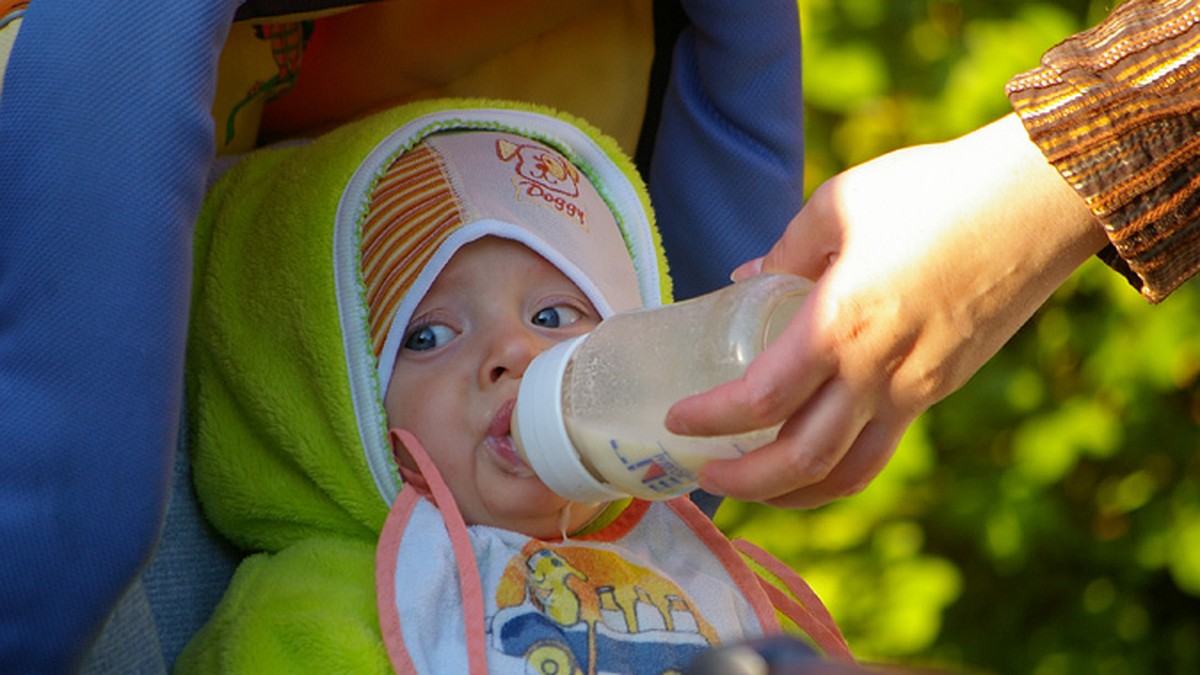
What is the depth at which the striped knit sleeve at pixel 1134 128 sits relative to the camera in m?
1.27

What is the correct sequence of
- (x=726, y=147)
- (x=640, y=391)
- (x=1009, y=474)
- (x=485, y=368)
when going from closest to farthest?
1. (x=640, y=391)
2. (x=485, y=368)
3. (x=726, y=147)
4. (x=1009, y=474)


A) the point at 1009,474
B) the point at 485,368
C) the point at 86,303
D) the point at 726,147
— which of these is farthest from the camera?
the point at 1009,474

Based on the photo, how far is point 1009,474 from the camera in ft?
8.07

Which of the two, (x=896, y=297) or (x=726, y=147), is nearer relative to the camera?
(x=896, y=297)

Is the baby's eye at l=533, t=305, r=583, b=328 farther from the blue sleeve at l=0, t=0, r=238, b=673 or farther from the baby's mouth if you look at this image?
the blue sleeve at l=0, t=0, r=238, b=673

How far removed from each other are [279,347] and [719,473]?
0.48 meters

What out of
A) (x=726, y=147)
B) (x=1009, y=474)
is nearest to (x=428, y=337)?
(x=726, y=147)

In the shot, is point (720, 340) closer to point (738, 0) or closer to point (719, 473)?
point (719, 473)

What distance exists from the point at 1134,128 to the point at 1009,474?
1228 millimetres

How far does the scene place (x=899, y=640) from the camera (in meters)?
2.43

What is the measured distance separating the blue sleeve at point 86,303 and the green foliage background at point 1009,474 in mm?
1413

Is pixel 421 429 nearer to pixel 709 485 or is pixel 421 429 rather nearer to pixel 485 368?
pixel 485 368

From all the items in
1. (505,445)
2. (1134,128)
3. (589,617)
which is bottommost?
(589,617)

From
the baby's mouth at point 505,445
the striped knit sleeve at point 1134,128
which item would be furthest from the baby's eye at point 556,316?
the striped knit sleeve at point 1134,128
